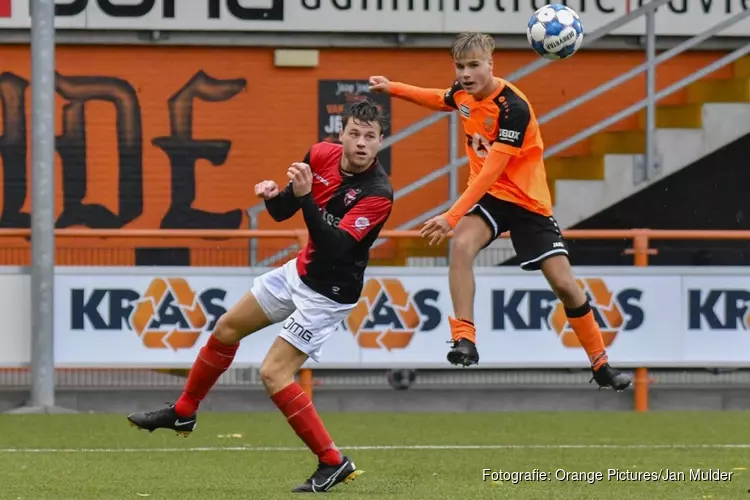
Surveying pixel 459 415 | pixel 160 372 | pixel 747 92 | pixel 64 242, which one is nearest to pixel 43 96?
pixel 64 242

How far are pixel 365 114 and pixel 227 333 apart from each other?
146cm

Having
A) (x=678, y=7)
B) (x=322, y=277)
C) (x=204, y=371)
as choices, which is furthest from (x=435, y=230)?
(x=678, y=7)

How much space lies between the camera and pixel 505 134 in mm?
9766

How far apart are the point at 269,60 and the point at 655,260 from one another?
5993mm

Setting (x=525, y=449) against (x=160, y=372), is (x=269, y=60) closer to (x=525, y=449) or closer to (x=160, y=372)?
(x=160, y=372)

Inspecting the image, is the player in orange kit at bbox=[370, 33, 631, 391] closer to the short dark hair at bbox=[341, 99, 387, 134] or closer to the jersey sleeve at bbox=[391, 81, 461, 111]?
the jersey sleeve at bbox=[391, 81, 461, 111]

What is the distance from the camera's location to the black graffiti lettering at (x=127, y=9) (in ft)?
60.5

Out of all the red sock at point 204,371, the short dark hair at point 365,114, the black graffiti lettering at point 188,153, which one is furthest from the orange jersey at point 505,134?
the black graffiti lettering at point 188,153

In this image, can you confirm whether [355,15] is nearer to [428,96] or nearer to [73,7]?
[73,7]

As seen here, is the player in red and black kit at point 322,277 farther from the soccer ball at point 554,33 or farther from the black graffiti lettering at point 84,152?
the black graffiti lettering at point 84,152

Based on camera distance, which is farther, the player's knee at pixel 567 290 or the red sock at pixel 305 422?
the player's knee at pixel 567 290

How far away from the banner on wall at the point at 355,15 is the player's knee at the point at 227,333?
9.79 metres

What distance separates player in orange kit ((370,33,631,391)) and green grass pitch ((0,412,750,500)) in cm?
78

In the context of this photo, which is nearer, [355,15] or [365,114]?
[365,114]
